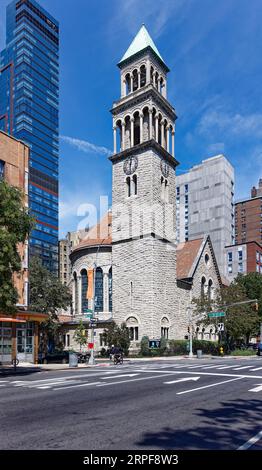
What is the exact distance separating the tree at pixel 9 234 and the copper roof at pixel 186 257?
3835 cm

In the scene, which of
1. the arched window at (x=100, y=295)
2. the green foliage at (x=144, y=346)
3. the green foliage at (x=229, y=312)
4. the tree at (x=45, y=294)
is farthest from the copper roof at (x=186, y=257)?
the tree at (x=45, y=294)

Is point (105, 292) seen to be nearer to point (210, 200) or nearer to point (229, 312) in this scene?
point (229, 312)

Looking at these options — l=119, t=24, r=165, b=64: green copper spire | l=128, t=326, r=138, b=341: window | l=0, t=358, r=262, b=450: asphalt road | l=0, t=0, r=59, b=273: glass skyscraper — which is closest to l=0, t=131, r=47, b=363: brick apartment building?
l=0, t=358, r=262, b=450: asphalt road

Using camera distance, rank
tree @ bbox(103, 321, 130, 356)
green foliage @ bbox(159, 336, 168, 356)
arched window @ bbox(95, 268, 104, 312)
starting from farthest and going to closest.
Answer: arched window @ bbox(95, 268, 104, 312)
green foliage @ bbox(159, 336, 168, 356)
tree @ bbox(103, 321, 130, 356)

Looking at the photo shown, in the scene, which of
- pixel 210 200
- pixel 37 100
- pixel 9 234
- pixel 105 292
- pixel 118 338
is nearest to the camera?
pixel 9 234

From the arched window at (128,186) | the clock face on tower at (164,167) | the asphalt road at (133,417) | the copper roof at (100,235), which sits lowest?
the asphalt road at (133,417)

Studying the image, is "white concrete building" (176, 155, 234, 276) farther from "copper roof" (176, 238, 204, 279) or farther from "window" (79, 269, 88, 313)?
"window" (79, 269, 88, 313)

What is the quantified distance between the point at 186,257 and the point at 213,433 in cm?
5576

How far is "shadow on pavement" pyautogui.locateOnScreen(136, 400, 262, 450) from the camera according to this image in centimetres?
734

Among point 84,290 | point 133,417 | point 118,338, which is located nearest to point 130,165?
point 84,290

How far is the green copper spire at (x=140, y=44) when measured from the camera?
59812 millimetres

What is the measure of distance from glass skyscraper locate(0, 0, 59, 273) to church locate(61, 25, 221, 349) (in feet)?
285

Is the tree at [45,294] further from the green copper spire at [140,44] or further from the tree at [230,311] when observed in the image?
the green copper spire at [140,44]

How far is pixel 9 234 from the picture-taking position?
22172mm
